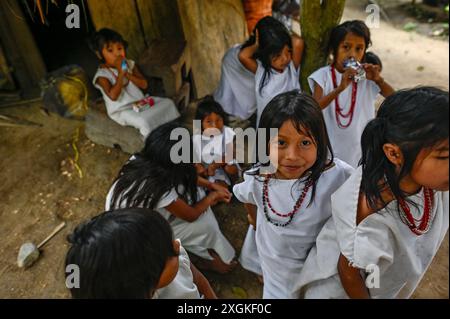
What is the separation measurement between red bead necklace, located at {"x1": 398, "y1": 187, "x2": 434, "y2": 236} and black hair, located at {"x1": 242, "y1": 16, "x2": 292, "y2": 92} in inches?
66.1

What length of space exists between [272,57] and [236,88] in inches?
22.2

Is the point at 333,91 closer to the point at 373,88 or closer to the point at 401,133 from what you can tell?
the point at 373,88

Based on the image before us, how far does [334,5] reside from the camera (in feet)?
7.51

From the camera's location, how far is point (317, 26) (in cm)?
239

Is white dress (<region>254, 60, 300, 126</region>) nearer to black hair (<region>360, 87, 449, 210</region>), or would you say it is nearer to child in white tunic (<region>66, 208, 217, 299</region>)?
black hair (<region>360, 87, 449, 210</region>)

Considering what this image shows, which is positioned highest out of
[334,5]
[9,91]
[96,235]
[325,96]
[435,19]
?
[334,5]

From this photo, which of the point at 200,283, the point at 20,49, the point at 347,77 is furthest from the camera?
the point at 20,49

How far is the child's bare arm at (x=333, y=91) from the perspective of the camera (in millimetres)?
2104

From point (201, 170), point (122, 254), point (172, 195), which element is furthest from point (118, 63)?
point (122, 254)

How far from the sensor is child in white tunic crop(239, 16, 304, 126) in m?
2.57

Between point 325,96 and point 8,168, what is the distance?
2.42 meters
